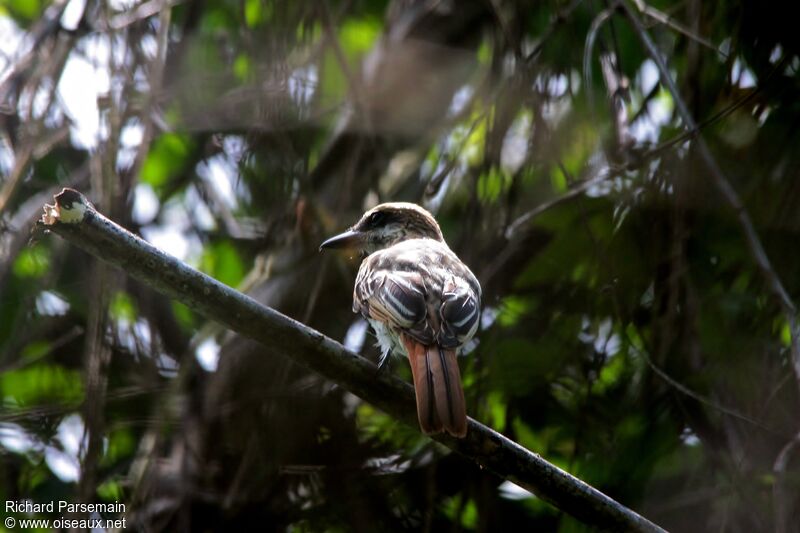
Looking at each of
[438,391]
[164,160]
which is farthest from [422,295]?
[164,160]

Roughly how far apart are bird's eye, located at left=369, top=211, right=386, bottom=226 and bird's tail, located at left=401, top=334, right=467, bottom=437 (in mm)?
1360

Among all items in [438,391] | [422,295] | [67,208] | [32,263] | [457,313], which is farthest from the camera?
[32,263]

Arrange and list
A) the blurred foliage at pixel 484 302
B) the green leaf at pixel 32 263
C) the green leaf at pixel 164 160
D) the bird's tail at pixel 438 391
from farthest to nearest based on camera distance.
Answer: the green leaf at pixel 164 160 → the green leaf at pixel 32 263 → the blurred foliage at pixel 484 302 → the bird's tail at pixel 438 391

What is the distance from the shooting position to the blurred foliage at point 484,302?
12.7 feet

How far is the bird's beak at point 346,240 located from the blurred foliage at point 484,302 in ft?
0.53

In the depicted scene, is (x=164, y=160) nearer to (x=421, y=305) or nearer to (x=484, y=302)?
(x=484, y=302)

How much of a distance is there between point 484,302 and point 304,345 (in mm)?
1907

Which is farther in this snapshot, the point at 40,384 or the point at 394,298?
the point at 40,384

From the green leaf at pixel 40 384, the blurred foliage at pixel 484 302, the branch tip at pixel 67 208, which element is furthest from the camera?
the green leaf at pixel 40 384

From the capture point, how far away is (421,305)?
3.36m

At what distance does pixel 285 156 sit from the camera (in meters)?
4.28

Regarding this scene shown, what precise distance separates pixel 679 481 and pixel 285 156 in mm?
2188

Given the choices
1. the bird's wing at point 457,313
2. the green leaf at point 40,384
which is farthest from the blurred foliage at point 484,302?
the bird's wing at point 457,313

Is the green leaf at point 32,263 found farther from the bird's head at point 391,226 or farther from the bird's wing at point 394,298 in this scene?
the bird's wing at point 394,298
